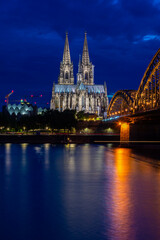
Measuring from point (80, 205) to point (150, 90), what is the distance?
158 ft

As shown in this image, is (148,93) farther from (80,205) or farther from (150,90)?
(80,205)

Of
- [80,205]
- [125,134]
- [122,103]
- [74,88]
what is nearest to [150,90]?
[125,134]

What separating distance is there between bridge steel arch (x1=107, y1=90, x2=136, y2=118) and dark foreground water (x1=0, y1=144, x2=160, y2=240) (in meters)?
43.6

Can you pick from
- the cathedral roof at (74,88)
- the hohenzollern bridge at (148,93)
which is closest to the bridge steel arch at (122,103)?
the hohenzollern bridge at (148,93)

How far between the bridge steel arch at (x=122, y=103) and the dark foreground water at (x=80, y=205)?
43592 millimetres

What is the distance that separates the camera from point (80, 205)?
17500 mm

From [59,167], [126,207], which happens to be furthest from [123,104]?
[126,207]

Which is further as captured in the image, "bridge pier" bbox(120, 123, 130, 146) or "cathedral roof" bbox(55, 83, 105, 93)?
"cathedral roof" bbox(55, 83, 105, 93)

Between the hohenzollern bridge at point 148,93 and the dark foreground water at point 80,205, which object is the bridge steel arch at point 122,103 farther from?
the dark foreground water at point 80,205

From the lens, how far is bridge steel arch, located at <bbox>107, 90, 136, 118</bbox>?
75.1m

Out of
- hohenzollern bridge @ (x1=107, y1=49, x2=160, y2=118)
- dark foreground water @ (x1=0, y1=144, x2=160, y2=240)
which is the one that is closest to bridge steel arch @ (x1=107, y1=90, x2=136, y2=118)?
hohenzollern bridge @ (x1=107, y1=49, x2=160, y2=118)

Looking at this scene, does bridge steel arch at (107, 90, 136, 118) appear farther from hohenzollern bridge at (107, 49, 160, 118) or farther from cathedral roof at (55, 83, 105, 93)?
cathedral roof at (55, 83, 105, 93)

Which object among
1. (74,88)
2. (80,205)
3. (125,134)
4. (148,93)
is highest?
(74,88)

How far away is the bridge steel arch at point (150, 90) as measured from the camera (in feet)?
183
